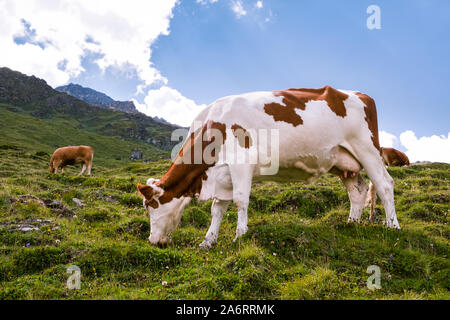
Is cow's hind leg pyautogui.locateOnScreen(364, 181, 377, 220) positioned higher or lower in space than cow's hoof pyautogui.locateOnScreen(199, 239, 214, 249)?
higher

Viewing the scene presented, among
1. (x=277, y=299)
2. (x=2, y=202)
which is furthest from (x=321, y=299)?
(x=2, y=202)

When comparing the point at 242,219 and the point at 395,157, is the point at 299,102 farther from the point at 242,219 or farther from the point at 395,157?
the point at 395,157

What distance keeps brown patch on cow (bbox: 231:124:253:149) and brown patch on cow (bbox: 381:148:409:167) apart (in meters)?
18.3

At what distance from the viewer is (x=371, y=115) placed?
25.8 feet

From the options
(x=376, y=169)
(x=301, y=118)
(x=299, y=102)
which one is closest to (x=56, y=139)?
(x=299, y=102)

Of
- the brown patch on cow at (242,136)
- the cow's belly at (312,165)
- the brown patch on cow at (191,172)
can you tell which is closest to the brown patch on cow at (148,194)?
the brown patch on cow at (191,172)

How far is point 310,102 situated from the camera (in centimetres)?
730

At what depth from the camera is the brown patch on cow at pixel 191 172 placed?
266 inches

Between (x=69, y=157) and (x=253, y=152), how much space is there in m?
23.2

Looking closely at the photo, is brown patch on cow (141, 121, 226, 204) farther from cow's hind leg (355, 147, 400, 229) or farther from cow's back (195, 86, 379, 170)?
cow's hind leg (355, 147, 400, 229)

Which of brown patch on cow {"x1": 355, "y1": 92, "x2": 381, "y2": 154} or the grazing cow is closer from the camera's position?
the grazing cow

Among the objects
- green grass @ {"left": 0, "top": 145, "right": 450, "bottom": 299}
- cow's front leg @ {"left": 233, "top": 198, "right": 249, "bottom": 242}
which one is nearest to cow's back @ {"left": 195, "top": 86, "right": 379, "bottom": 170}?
cow's front leg @ {"left": 233, "top": 198, "right": 249, "bottom": 242}

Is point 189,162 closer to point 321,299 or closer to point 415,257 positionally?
point 321,299

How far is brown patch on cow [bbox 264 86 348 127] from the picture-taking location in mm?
6859
